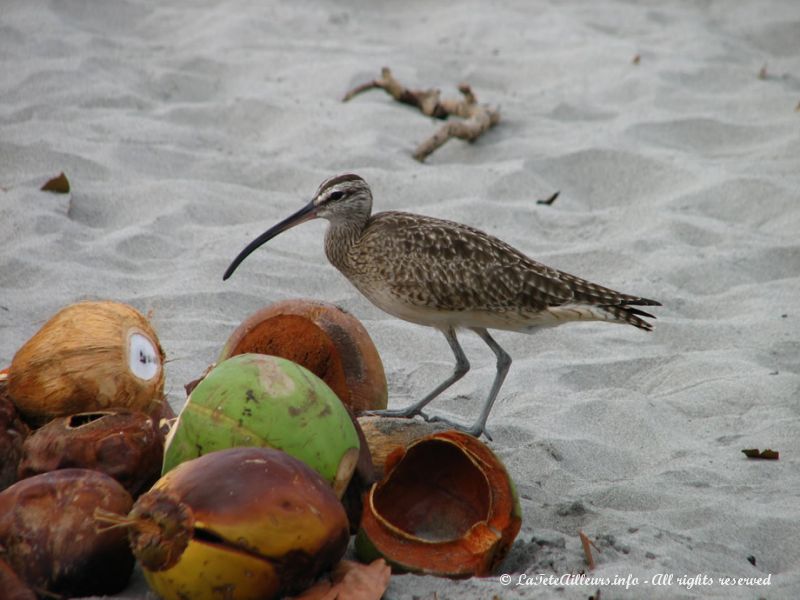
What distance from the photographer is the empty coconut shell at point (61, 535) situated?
3.09m

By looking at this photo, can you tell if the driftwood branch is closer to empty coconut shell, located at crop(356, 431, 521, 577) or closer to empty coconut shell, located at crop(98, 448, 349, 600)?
empty coconut shell, located at crop(356, 431, 521, 577)

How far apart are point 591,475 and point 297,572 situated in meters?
1.89

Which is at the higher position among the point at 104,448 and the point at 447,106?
the point at 104,448

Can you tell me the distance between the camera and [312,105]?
883cm

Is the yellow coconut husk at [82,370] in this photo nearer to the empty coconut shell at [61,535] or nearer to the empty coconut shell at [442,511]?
the empty coconut shell at [61,535]

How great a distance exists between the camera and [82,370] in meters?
3.67

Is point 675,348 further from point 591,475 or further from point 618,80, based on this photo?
point 618,80

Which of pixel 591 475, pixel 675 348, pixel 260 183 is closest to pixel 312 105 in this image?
pixel 260 183

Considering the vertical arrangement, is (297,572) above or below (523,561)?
above

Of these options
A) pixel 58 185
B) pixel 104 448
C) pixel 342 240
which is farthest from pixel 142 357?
pixel 58 185

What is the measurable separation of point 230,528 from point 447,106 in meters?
6.27

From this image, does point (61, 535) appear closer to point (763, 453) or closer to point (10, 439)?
point (10, 439)

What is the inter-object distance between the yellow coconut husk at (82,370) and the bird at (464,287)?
153 cm

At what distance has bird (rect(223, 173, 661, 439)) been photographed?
5.10m
